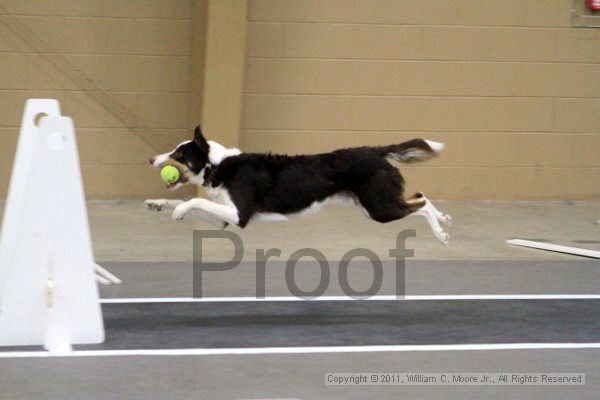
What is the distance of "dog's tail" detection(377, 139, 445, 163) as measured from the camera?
7297mm

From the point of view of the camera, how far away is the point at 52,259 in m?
5.81

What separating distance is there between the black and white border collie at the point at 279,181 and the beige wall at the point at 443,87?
4.08 metres

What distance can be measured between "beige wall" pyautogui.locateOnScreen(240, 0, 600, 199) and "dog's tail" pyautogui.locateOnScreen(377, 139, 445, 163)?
3.94 m

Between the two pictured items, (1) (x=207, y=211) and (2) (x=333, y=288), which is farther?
(2) (x=333, y=288)

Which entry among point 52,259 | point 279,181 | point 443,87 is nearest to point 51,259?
point 52,259

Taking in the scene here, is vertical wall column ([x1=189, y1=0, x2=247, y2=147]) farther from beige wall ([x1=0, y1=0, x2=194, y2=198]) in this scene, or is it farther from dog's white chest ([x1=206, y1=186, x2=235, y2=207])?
dog's white chest ([x1=206, y1=186, x2=235, y2=207])

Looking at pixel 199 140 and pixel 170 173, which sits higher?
pixel 199 140

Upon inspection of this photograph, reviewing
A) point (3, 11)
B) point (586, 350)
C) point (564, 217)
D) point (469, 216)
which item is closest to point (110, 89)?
point (3, 11)

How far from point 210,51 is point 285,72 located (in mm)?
968

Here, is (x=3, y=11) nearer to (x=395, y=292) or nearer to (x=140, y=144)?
(x=140, y=144)

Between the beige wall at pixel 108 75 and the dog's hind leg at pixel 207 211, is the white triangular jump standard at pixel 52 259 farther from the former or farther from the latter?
the beige wall at pixel 108 75

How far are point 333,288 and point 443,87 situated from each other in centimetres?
440

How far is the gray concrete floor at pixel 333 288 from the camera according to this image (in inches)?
203

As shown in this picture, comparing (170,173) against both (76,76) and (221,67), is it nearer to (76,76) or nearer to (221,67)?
(221,67)
